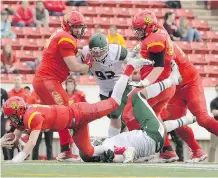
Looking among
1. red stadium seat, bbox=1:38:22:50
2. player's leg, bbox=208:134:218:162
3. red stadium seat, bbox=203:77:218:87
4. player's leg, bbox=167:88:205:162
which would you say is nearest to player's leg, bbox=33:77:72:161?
player's leg, bbox=167:88:205:162

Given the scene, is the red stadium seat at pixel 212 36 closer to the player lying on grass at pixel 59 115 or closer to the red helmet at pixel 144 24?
the red helmet at pixel 144 24

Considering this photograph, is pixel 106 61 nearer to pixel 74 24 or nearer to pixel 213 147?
pixel 74 24

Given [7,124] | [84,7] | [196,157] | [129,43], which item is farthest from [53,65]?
[84,7]

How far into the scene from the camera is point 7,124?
56.4 ft

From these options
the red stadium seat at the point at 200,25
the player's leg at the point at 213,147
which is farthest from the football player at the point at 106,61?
the red stadium seat at the point at 200,25

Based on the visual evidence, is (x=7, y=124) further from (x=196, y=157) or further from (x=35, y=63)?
(x=196, y=157)

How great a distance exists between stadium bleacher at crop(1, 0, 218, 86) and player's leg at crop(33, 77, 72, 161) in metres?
5.40

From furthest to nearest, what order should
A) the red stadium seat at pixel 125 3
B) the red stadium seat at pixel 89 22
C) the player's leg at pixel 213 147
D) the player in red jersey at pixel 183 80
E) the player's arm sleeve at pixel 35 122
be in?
the red stadium seat at pixel 125 3, the red stadium seat at pixel 89 22, the player's leg at pixel 213 147, the player in red jersey at pixel 183 80, the player's arm sleeve at pixel 35 122

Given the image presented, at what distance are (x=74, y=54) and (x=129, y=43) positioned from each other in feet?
27.5

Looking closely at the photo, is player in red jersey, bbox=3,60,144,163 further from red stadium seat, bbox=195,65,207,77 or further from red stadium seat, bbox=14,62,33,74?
red stadium seat, bbox=195,65,207,77

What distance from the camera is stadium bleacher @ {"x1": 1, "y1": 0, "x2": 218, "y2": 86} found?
67.6 feet

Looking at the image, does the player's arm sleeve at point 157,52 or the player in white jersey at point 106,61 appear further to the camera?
the player's arm sleeve at point 157,52

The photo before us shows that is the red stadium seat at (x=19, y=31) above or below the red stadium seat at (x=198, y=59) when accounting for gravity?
above

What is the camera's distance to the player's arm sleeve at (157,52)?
41.2ft
